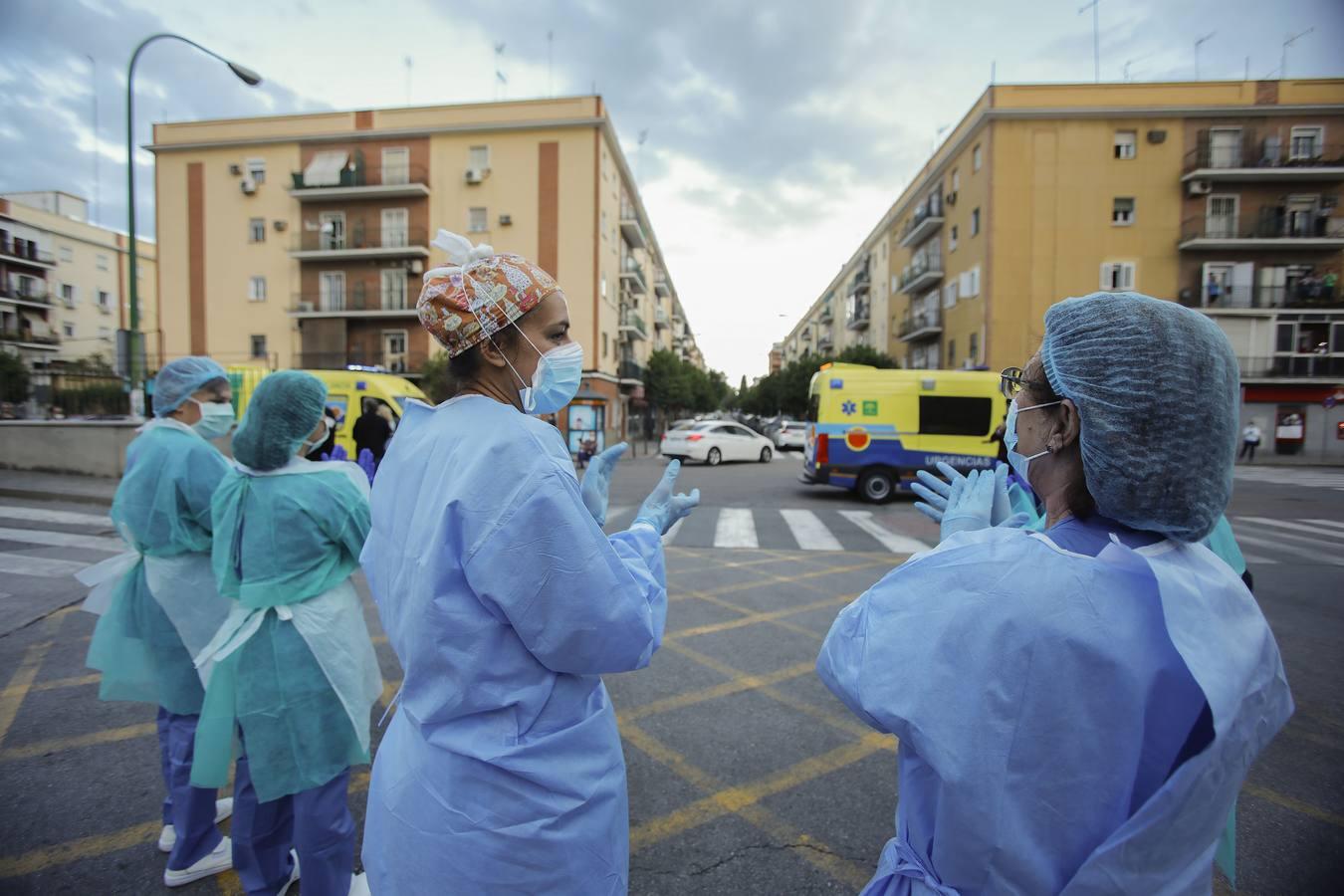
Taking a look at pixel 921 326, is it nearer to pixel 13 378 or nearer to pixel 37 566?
pixel 13 378

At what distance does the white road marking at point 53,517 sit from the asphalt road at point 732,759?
3441 mm

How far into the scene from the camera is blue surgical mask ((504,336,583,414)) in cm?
156

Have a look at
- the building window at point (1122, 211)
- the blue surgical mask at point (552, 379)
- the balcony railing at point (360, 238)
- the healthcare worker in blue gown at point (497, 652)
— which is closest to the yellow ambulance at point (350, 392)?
the blue surgical mask at point (552, 379)

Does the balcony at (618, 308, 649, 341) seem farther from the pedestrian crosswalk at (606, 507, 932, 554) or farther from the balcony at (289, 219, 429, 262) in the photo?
the pedestrian crosswalk at (606, 507, 932, 554)

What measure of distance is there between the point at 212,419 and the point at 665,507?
8.10 feet

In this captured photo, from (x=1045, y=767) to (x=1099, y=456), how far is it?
48 centimetres

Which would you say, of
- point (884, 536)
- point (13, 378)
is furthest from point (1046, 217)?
point (13, 378)

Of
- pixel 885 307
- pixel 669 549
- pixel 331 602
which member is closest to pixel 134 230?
pixel 669 549

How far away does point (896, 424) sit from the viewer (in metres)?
12.3

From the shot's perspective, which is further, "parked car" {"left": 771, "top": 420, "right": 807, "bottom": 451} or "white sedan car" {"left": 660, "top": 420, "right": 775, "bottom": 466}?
"parked car" {"left": 771, "top": 420, "right": 807, "bottom": 451}

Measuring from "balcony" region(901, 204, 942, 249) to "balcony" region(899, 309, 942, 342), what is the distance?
3774mm

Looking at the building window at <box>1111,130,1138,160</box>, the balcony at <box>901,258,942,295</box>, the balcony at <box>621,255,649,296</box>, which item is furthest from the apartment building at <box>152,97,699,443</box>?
the building window at <box>1111,130,1138,160</box>

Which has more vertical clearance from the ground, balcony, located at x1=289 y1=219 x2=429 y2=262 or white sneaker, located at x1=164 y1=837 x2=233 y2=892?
balcony, located at x1=289 y1=219 x2=429 y2=262

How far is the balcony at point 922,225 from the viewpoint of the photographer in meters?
31.2
